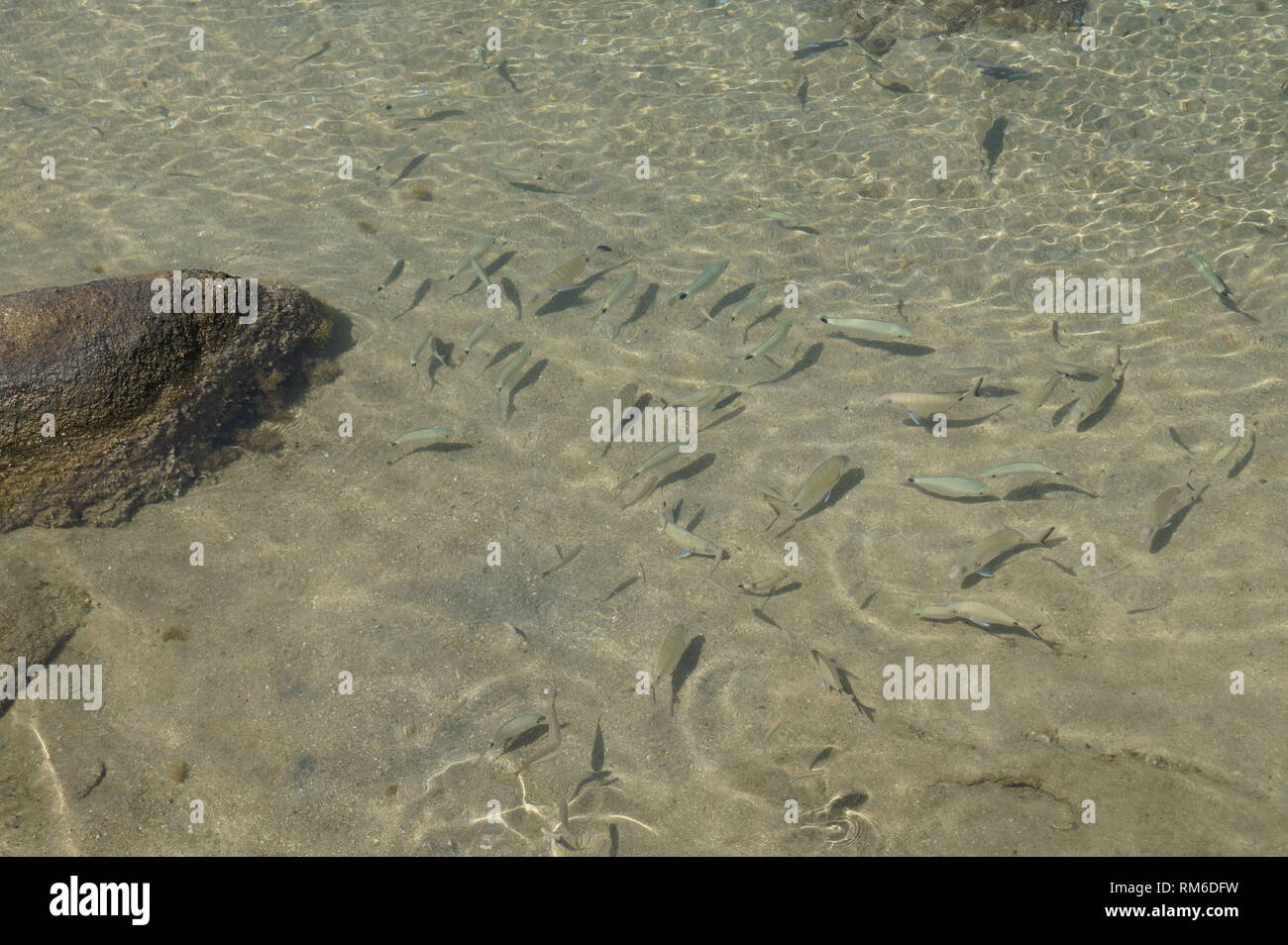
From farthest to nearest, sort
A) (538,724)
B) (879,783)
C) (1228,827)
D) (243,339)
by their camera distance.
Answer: (243,339), (538,724), (879,783), (1228,827)

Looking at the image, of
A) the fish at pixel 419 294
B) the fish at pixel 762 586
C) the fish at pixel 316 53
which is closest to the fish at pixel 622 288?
the fish at pixel 419 294

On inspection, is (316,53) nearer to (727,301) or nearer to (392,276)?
(392,276)

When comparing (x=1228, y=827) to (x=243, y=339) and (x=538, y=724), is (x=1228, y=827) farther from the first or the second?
(x=243, y=339)

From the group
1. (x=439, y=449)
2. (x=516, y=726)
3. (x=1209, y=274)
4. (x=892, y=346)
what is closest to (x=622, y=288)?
(x=439, y=449)

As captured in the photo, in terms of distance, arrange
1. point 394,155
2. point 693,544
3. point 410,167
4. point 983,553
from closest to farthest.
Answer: point 983,553, point 693,544, point 394,155, point 410,167

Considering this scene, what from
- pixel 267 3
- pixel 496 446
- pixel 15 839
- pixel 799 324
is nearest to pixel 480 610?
pixel 496 446
